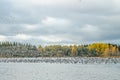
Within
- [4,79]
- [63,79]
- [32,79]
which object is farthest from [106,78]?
[4,79]

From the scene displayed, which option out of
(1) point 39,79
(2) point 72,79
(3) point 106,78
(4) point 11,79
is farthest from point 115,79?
(4) point 11,79

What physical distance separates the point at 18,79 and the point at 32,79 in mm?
2157

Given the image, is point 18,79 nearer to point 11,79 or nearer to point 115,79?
point 11,79

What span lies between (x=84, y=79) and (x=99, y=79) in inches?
90.4

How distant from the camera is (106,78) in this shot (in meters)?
60.4

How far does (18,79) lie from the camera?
58.4m

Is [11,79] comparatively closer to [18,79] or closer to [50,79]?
[18,79]

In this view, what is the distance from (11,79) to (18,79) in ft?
3.43

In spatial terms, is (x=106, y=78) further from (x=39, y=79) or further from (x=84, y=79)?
(x=39, y=79)

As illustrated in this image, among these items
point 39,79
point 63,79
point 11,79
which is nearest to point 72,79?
point 63,79

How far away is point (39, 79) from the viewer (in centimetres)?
5794

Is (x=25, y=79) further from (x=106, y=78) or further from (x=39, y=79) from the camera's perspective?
(x=106, y=78)

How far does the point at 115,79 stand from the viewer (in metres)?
58.7

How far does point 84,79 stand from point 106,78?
405cm
